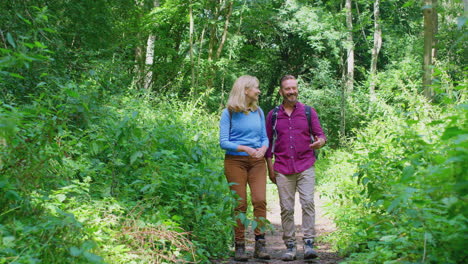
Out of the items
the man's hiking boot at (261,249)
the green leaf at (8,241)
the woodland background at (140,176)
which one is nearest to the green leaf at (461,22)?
the woodland background at (140,176)

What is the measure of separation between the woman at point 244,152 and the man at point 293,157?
31 cm

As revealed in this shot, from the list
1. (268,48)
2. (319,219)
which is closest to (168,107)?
(319,219)

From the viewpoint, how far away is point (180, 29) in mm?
23297

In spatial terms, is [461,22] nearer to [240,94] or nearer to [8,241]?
[8,241]

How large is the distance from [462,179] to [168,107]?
9.48 m

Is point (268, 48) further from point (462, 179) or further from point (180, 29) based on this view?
point (462, 179)

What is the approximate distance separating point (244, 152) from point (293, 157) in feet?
2.18

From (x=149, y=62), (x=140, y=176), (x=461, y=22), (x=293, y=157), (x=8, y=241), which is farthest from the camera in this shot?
(x=149, y=62)

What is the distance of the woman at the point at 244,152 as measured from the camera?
5.92 metres

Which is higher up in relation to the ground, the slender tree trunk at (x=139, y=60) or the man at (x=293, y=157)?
the slender tree trunk at (x=139, y=60)

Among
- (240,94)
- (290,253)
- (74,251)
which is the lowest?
(290,253)

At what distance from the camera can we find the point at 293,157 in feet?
20.3

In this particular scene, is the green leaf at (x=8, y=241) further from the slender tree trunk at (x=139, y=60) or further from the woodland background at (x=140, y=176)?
the slender tree trunk at (x=139, y=60)

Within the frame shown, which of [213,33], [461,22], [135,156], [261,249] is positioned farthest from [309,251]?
[213,33]
